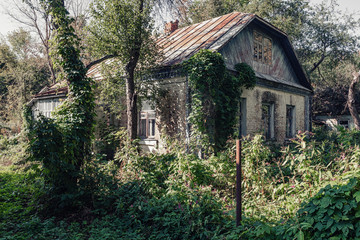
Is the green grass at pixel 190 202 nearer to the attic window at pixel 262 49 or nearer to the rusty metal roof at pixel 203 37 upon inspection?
the rusty metal roof at pixel 203 37

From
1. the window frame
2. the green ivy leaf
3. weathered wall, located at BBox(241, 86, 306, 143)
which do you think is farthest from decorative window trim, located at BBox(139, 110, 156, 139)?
the green ivy leaf

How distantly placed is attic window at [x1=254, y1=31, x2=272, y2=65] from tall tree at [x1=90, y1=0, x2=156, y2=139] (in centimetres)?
561

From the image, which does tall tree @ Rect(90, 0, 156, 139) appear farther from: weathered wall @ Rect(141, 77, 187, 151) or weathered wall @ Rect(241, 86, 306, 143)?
weathered wall @ Rect(241, 86, 306, 143)

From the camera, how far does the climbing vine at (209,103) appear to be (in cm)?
894

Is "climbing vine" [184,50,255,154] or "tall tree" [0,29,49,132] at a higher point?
"tall tree" [0,29,49,132]

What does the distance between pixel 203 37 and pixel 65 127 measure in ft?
23.8

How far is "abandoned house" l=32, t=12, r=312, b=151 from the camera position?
10.2 m

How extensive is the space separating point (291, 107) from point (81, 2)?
18.7 metres

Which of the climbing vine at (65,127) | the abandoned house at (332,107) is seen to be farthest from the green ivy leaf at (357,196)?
the abandoned house at (332,107)

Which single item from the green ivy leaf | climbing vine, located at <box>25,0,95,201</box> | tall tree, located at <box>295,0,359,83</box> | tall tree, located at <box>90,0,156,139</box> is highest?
tall tree, located at <box>295,0,359,83</box>

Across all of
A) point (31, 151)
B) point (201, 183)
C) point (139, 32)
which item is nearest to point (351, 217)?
point (201, 183)

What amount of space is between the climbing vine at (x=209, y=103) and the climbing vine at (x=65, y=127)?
3.48 metres

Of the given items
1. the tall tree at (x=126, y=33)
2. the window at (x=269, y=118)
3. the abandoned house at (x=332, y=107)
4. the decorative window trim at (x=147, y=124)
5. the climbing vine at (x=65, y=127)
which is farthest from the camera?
the abandoned house at (x=332, y=107)

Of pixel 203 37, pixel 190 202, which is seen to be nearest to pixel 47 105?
pixel 203 37
